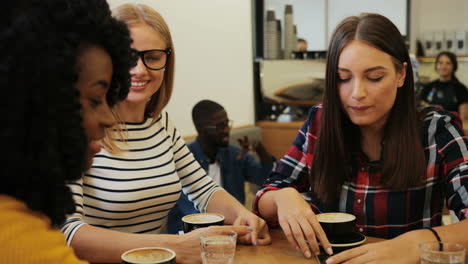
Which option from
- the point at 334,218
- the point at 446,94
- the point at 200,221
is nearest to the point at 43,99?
the point at 200,221

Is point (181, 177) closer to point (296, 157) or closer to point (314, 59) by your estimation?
point (296, 157)

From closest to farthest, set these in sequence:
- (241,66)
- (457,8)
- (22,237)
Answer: (22,237) < (241,66) < (457,8)

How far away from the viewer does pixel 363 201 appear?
1.61 metres

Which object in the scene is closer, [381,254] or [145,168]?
[381,254]

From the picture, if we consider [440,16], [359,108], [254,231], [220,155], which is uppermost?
[440,16]

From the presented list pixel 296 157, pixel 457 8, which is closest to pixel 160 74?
pixel 296 157

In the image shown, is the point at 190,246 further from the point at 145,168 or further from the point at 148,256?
the point at 145,168

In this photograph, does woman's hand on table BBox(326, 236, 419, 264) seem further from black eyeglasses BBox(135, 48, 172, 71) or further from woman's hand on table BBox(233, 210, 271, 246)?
black eyeglasses BBox(135, 48, 172, 71)

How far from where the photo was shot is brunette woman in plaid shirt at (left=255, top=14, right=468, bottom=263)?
1.51 m

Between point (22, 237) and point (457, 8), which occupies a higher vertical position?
point (457, 8)

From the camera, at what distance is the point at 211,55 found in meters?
3.57

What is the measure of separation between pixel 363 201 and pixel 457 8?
253 inches

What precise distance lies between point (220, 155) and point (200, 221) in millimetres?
1569

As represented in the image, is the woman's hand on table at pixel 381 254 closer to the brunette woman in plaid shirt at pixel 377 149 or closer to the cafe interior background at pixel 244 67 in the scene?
the brunette woman in plaid shirt at pixel 377 149
